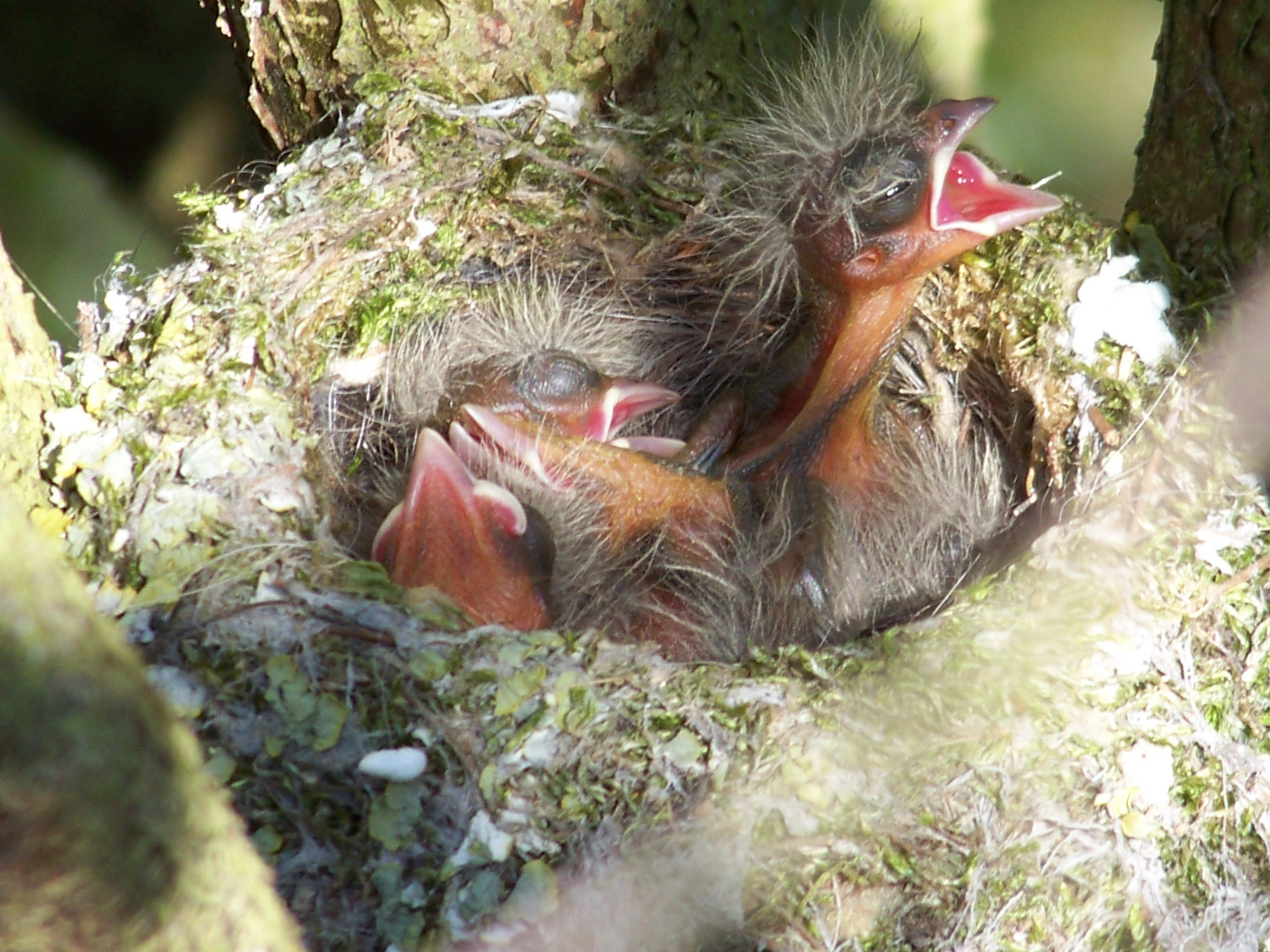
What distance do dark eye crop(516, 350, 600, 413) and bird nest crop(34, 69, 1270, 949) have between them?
0.38 m

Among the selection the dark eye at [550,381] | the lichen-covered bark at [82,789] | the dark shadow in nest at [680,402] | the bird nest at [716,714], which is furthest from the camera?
the dark eye at [550,381]

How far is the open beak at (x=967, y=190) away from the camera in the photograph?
149cm

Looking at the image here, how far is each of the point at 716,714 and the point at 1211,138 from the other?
0.83 meters

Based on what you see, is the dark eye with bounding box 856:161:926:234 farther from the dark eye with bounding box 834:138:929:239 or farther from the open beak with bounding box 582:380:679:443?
the open beak with bounding box 582:380:679:443

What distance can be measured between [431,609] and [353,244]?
662 millimetres

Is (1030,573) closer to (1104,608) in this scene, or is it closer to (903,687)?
(1104,608)

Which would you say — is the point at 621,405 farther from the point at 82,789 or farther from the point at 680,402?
the point at 82,789

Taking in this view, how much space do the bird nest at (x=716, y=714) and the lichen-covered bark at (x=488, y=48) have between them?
1.47 ft

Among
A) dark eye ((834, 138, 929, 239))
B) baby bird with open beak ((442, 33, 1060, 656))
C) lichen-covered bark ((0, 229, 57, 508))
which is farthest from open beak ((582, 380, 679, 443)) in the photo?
lichen-covered bark ((0, 229, 57, 508))

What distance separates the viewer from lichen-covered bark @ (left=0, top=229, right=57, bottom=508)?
3.88 ft

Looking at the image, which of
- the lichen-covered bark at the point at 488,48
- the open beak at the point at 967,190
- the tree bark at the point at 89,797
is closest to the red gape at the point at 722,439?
the open beak at the point at 967,190

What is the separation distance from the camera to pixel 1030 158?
248 cm

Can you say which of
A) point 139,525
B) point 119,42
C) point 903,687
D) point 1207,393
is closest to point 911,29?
point 1207,393

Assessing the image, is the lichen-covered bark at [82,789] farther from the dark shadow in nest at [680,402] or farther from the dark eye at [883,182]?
the dark eye at [883,182]
